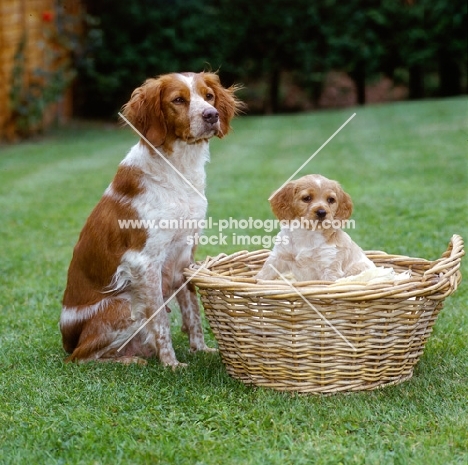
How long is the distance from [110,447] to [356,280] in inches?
48.5

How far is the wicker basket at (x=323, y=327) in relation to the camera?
9.79 ft

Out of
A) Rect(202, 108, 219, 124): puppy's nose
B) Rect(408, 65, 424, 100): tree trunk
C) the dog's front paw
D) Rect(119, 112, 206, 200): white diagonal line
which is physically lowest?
Rect(408, 65, 424, 100): tree trunk

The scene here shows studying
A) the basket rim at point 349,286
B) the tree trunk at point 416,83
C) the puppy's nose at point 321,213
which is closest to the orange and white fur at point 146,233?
the basket rim at point 349,286

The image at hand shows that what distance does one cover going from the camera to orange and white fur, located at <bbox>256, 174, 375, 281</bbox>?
3.67 m

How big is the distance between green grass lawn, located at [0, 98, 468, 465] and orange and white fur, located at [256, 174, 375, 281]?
0.57 meters

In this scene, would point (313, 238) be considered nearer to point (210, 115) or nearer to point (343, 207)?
point (343, 207)

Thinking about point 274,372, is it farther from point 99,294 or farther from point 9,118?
point 9,118

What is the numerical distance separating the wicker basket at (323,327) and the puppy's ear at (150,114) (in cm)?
70

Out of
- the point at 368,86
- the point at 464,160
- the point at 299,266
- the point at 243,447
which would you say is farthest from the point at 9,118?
the point at 243,447

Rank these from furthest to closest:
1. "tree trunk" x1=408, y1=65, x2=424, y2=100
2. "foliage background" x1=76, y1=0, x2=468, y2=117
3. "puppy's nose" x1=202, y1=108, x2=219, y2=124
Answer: "tree trunk" x1=408, y1=65, x2=424, y2=100, "foliage background" x1=76, y1=0, x2=468, y2=117, "puppy's nose" x1=202, y1=108, x2=219, y2=124

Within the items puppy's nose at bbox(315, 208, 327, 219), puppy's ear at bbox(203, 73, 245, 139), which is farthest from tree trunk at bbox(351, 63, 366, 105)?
puppy's nose at bbox(315, 208, 327, 219)

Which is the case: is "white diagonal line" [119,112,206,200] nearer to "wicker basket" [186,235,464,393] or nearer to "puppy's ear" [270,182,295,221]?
"puppy's ear" [270,182,295,221]

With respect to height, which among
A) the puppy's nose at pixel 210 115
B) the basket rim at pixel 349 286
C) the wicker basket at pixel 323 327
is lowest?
the wicker basket at pixel 323 327

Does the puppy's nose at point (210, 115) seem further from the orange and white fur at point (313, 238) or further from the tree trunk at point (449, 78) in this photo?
the tree trunk at point (449, 78)
